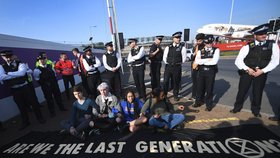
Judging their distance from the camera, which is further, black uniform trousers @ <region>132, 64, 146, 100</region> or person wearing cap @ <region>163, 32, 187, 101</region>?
black uniform trousers @ <region>132, 64, 146, 100</region>

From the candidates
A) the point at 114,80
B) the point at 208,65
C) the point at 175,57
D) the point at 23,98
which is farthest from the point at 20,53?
the point at 208,65

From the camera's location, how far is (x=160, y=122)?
3.46 meters

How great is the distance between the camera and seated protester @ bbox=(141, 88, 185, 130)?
3439 mm

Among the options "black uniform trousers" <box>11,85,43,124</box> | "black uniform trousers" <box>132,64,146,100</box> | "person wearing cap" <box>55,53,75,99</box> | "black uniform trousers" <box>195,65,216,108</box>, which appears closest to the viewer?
"black uniform trousers" <box>11,85,43,124</box>

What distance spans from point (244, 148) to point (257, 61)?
2.05 m

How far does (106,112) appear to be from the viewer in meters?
3.81

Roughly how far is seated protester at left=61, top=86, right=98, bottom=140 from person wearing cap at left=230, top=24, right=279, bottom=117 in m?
3.54

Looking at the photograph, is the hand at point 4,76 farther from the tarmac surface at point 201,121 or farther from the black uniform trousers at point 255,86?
the black uniform trousers at point 255,86

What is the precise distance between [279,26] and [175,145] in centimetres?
939

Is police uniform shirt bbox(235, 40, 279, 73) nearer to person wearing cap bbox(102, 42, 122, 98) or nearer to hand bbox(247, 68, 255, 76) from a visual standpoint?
hand bbox(247, 68, 255, 76)

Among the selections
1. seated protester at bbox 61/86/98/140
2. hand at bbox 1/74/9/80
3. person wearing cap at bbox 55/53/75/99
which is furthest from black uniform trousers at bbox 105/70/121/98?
hand at bbox 1/74/9/80

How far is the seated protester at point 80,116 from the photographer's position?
11.1 ft

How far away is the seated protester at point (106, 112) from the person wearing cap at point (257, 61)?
3.05 metres

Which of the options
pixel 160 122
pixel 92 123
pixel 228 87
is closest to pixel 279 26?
pixel 228 87
